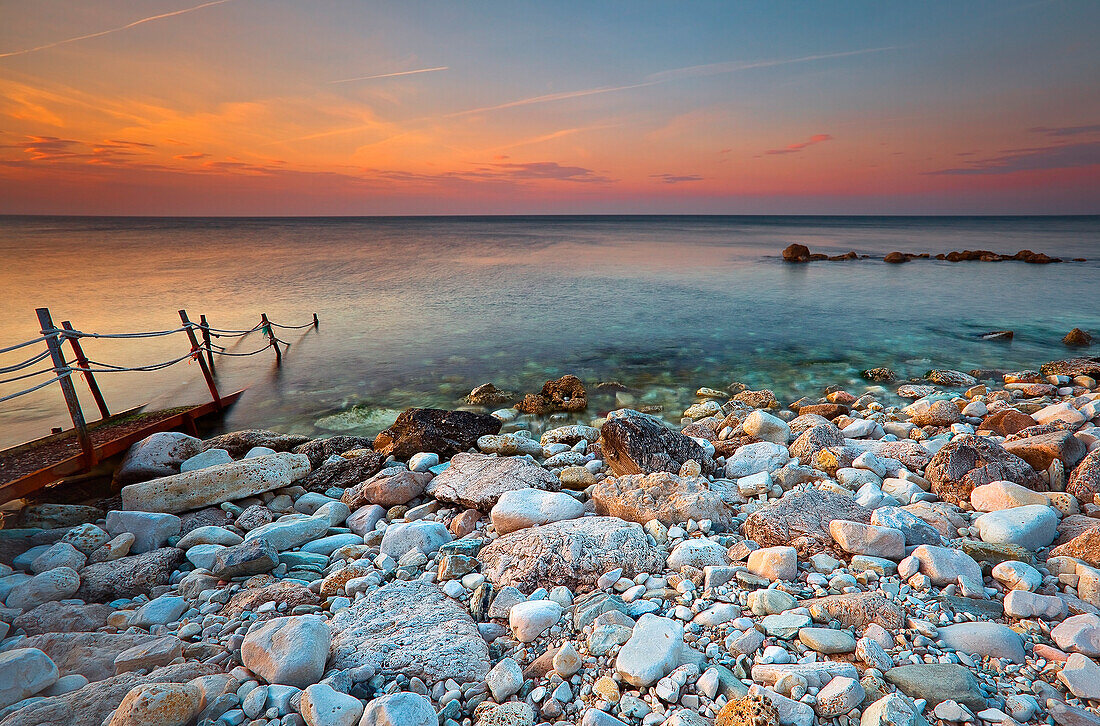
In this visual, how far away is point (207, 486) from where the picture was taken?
4.90 metres

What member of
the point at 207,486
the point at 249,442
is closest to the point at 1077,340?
the point at 249,442

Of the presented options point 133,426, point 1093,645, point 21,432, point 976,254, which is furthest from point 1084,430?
point 976,254

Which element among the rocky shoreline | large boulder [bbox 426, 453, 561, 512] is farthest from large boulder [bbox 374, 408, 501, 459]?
large boulder [bbox 426, 453, 561, 512]

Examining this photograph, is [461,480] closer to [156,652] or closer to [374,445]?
[374,445]

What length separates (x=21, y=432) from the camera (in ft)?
26.4

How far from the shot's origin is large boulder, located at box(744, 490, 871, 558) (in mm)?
3510

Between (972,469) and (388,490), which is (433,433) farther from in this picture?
(972,469)

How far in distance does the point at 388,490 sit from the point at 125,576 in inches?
78.1

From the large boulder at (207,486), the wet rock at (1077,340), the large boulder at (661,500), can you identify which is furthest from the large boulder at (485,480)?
the wet rock at (1077,340)

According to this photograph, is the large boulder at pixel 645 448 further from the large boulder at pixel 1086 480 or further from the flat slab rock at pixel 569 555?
the large boulder at pixel 1086 480

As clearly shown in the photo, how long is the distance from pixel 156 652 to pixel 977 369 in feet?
44.1

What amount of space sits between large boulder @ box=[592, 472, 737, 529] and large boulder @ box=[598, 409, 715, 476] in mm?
565

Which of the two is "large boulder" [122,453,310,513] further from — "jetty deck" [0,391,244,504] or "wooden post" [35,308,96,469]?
"wooden post" [35,308,96,469]

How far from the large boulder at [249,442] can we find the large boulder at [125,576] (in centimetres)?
260
